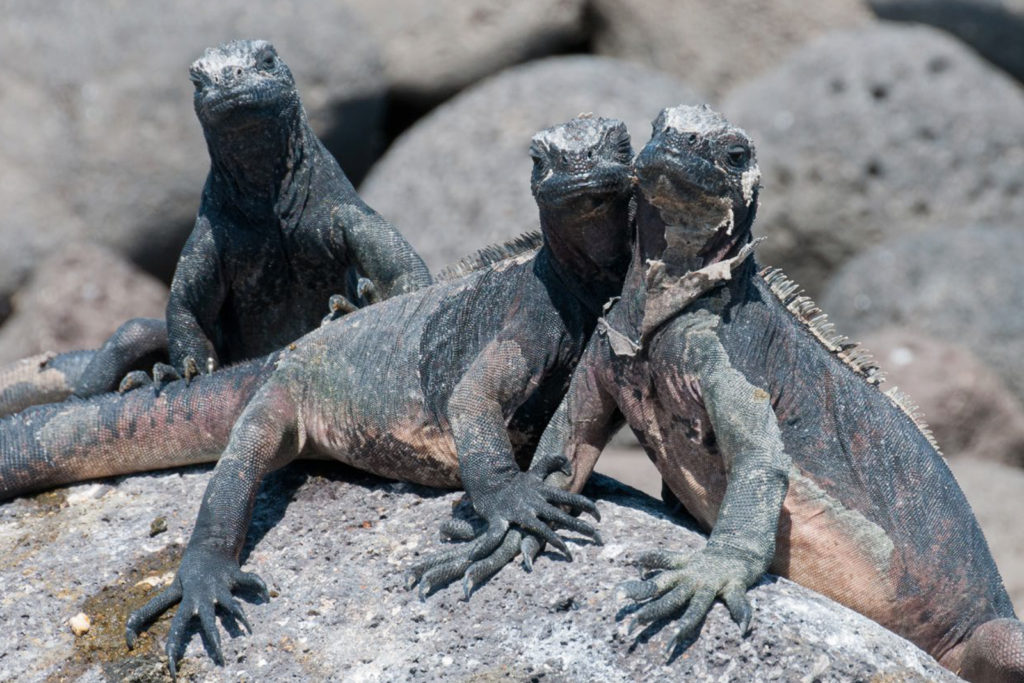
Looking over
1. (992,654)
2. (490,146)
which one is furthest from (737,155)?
(490,146)

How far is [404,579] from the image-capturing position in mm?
4070

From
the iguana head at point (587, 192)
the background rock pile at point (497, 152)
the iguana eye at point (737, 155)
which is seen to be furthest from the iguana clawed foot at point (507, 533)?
the background rock pile at point (497, 152)

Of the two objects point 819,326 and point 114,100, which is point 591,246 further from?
point 114,100

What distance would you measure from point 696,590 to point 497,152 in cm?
673

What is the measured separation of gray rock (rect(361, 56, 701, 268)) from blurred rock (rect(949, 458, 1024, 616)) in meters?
2.99

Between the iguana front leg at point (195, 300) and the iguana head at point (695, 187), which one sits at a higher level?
the iguana head at point (695, 187)

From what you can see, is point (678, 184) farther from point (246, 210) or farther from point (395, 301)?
point (246, 210)

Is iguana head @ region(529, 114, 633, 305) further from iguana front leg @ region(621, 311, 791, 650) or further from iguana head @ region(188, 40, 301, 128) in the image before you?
iguana head @ region(188, 40, 301, 128)

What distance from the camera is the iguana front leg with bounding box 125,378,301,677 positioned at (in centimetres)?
401

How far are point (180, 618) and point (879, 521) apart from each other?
77.5 inches

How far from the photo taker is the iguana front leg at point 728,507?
3.62 metres

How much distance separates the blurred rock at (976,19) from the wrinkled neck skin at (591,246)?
8954 mm

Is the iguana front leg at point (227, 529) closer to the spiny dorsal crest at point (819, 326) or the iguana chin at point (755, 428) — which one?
the iguana chin at point (755, 428)

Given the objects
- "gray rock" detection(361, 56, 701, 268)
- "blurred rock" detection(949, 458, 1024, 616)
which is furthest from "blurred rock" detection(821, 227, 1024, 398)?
"gray rock" detection(361, 56, 701, 268)
